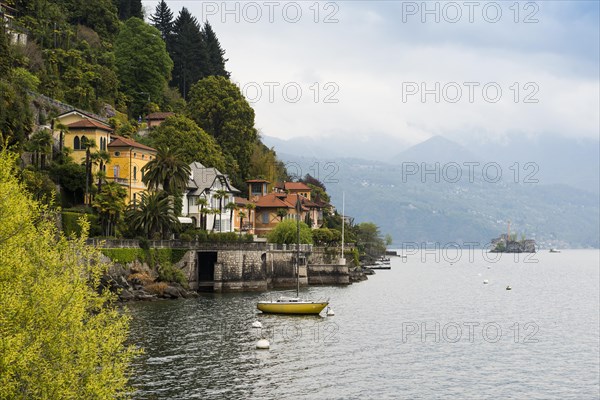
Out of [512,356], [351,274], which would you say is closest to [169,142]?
[351,274]

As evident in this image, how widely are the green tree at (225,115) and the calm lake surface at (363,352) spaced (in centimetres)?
5170

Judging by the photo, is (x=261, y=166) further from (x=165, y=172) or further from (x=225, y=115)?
(x=165, y=172)

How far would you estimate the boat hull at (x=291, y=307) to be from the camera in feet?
262

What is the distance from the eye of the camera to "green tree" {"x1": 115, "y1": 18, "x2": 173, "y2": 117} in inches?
5719

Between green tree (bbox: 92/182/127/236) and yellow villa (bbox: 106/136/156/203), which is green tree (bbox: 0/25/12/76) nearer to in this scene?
yellow villa (bbox: 106/136/156/203)

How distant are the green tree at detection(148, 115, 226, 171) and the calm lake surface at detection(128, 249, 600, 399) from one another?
37.1 m

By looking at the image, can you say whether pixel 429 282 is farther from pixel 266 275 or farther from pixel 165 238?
pixel 165 238

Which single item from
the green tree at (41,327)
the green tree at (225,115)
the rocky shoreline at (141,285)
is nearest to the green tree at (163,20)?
the green tree at (225,115)

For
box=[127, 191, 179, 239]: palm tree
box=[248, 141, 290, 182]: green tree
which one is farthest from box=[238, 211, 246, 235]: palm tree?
box=[127, 191, 179, 239]: palm tree

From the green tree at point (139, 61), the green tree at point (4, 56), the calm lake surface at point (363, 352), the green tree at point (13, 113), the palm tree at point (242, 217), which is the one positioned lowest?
the calm lake surface at point (363, 352)

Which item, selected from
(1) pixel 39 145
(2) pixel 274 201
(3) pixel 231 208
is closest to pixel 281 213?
(2) pixel 274 201

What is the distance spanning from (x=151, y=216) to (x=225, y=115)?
55779 mm

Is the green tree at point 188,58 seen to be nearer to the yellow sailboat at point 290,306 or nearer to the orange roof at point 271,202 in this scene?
the orange roof at point 271,202

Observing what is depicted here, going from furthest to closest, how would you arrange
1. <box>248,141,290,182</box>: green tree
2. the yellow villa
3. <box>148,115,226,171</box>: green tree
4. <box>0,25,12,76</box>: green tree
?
<box>248,141,290,182</box>: green tree, <box>148,115,226,171</box>: green tree, the yellow villa, <box>0,25,12,76</box>: green tree
